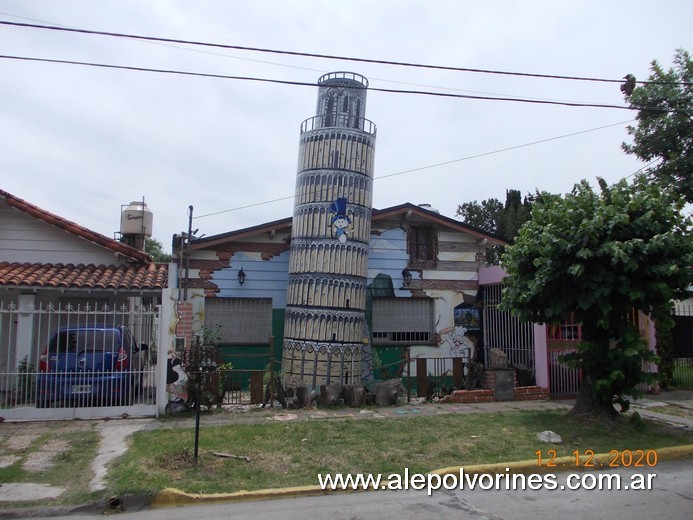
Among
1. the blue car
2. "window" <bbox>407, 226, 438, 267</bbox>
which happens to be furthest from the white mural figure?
the blue car

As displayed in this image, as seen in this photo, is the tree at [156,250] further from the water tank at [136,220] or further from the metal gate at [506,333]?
the metal gate at [506,333]

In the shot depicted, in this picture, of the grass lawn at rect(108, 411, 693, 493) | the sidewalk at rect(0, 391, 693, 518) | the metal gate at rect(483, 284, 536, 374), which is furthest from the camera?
the metal gate at rect(483, 284, 536, 374)

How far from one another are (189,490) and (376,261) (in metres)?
9.08

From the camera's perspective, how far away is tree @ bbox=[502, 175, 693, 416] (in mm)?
9031

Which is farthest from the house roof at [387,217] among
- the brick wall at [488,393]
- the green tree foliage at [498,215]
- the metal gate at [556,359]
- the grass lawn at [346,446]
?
the green tree foliage at [498,215]

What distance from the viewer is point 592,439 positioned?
8875 mm

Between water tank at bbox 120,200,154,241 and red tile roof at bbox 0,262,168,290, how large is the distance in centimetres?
826

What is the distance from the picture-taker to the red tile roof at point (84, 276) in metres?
10.3

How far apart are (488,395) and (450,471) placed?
5.44 meters

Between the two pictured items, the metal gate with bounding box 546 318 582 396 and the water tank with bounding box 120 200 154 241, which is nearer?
the metal gate with bounding box 546 318 582 396

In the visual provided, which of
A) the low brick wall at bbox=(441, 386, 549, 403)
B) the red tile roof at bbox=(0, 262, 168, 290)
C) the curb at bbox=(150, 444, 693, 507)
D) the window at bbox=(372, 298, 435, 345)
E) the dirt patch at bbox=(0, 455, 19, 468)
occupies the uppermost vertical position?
the red tile roof at bbox=(0, 262, 168, 290)

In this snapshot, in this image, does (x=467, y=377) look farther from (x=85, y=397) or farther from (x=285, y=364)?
(x=85, y=397)

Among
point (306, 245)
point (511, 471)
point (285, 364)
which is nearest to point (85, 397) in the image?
point (285, 364)

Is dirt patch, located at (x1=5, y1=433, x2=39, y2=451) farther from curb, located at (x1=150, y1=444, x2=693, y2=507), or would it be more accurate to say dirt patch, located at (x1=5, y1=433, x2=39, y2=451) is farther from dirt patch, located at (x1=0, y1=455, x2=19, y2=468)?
curb, located at (x1=150, y1=444, x2=693, y2=507)
